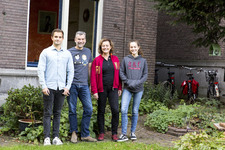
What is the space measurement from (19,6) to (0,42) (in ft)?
3.82

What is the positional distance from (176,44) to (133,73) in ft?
30.6

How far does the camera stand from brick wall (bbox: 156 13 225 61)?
12945mm

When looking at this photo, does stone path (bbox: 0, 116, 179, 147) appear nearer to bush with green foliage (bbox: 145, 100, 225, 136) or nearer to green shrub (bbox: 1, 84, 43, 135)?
bush with green foliage (bbox: 145, 100, 225, 136)

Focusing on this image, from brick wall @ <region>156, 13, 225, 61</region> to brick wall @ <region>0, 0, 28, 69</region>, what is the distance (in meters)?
8.36

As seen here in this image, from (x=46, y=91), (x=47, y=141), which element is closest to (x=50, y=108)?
(x=46, y=91)

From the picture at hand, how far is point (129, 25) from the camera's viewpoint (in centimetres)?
961

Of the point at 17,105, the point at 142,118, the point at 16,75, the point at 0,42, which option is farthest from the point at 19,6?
the point at 142,118

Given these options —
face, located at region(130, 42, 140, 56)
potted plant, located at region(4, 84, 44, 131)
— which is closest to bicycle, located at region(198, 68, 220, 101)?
face, located at region(130, 42, 140, 56)

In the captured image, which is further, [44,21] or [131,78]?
[44,21]

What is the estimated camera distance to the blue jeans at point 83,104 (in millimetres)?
4914

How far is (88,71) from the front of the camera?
5.17 metres

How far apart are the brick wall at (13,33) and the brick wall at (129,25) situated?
2709 millimetres

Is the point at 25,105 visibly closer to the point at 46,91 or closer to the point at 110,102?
the point at 46,91

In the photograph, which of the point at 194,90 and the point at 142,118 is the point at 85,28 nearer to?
the point at 142,118
